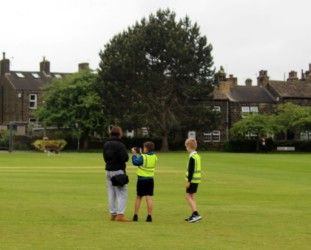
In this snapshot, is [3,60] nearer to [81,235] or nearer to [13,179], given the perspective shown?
[13,179]

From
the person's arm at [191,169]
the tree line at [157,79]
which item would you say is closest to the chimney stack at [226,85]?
the tree line at [157,79]

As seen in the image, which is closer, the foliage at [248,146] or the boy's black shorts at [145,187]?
the boy's black shorts at [145,187]

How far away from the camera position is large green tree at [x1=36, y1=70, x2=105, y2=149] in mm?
84500

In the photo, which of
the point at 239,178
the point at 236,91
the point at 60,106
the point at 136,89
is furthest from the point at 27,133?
the point at 239,178

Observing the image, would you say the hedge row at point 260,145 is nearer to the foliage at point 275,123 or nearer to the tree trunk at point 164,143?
the foliage at point 275,123

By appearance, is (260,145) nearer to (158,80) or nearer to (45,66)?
(158,80)

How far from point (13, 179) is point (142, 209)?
12.3m

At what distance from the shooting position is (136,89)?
80.1 m

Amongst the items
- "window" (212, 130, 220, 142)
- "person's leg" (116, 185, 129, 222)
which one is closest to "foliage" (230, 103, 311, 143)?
"window" (212, 130, 220, 142)

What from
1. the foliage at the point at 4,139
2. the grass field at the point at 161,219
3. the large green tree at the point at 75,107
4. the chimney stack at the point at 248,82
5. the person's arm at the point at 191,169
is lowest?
the grass field at the point at 161,219

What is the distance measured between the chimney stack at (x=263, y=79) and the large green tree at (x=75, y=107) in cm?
2906

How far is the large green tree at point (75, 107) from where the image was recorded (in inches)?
3327

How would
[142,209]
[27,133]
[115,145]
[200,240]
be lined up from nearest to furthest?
[200,240] < [115,145] < [142,209] < [27,133]

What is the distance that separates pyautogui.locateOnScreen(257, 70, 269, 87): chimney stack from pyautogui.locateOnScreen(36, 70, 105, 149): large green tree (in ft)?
95.3
